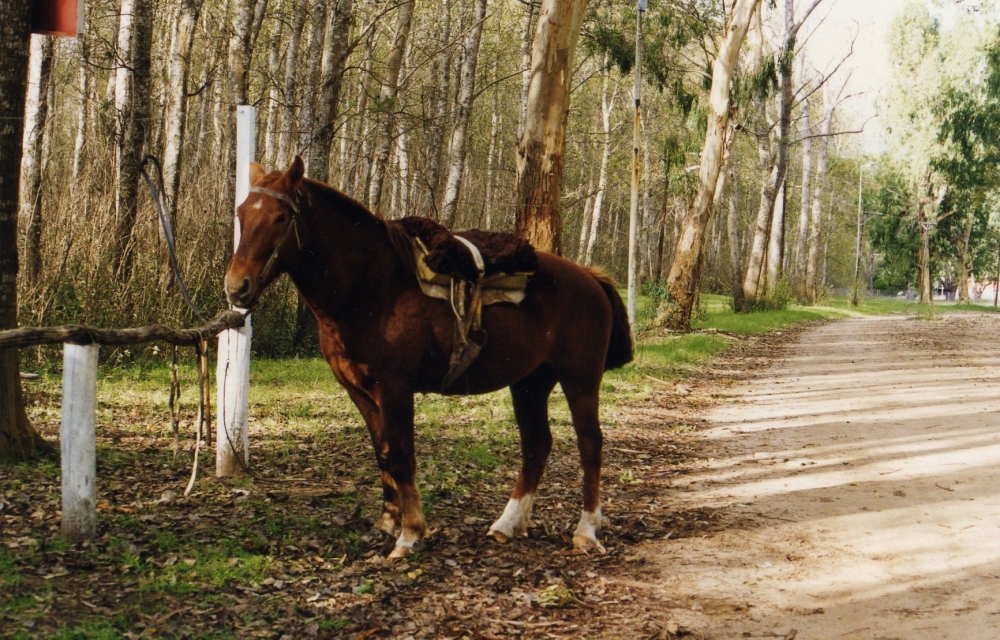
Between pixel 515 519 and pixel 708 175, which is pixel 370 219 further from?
pixel 708 175

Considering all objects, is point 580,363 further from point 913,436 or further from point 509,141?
point 509,141

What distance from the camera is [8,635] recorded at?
12.0ft

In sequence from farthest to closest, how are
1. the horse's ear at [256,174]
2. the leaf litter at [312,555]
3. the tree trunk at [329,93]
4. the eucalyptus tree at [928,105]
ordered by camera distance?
the eucalyptus tree at [928,105]
the tree trunk at [329,93]
the horse's ear at [256,174]
the leaf litter at [312,555]

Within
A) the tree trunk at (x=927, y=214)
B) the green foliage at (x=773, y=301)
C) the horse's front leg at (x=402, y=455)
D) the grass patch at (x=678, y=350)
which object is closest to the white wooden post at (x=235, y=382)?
the horse's front leg at (x=402, y=455)

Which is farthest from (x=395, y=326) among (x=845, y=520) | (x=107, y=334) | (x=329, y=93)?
(x=329, y=93)

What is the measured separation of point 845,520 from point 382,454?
3465mm

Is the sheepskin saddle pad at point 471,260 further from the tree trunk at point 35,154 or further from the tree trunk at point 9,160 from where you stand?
the tree trunk at point 35,154

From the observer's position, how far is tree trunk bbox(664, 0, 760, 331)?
22.2 meters

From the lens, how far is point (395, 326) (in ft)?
17.3

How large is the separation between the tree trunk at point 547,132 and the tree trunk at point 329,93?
3.11 metres

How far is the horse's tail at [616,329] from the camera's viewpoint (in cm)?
641

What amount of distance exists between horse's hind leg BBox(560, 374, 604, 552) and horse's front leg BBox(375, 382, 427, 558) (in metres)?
1.14

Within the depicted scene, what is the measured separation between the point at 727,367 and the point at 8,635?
48.3 ft

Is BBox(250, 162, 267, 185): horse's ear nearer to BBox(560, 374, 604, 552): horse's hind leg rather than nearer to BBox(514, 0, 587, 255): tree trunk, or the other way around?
BBox(560, 374, 604, 552): horse's hind leg
